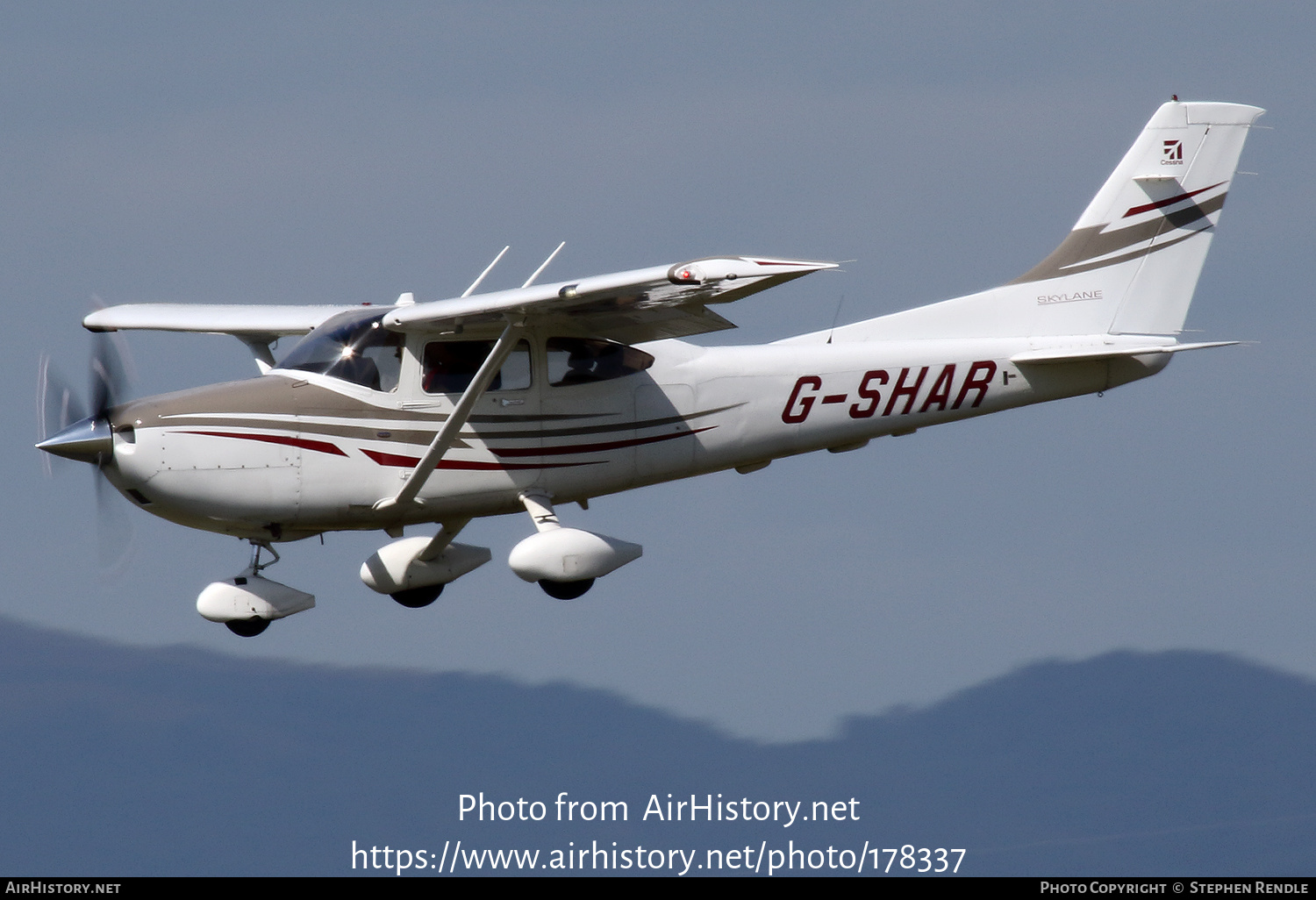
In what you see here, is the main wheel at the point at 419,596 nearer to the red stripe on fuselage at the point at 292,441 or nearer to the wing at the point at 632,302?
the red stripe on fuselage at the point at 292,441

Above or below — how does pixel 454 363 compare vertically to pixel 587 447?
above

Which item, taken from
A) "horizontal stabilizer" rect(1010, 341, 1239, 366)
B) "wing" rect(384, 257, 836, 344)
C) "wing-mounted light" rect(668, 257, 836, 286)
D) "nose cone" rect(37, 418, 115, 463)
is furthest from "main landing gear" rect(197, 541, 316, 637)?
"horizontal stabilizer" rect(1010, 341, 1239, 366)

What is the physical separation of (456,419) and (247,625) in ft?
8.52

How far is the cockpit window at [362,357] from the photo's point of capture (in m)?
Result: 13.3

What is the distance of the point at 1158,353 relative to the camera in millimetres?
15266

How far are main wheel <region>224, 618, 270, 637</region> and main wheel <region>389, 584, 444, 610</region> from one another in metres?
1.14

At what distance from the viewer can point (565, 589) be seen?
1402 cm

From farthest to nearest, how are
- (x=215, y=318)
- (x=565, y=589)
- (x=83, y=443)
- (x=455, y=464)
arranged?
(x=215, y=318) < (x=565, y=589) < (x=455, y=464) < (x=83, y=443)

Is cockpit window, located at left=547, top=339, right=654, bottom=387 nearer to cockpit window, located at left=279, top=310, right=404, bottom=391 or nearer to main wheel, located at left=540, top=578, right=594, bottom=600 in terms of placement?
cockpit window, located at left=279, top=310, right=404, bottom=391

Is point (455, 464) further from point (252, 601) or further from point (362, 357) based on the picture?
point (252, 601)

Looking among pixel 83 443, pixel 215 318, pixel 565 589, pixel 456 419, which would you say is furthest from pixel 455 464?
pixel 215 318

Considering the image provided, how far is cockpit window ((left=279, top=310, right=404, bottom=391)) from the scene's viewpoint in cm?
1329

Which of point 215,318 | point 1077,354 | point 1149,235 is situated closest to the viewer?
point 1077,354

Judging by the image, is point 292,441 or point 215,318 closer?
point 292,441
